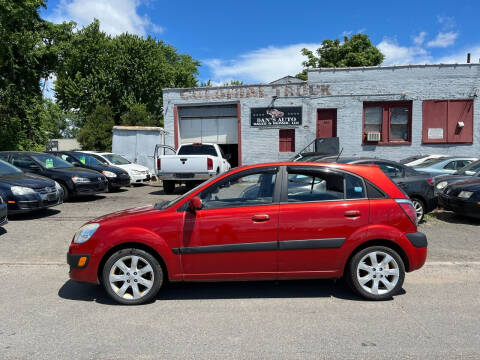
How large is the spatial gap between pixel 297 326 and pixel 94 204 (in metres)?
8.80

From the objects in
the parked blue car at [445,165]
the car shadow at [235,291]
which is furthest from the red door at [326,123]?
the car shadow at [235,291]

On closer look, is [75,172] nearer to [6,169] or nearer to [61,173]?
[61,173]

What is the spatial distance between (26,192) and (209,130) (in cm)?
1252

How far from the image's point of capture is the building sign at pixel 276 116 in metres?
18.4

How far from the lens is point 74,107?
35.1 m

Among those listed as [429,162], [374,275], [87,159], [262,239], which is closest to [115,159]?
[87,159]

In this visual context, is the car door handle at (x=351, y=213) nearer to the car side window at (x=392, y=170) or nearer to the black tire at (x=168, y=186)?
the car side window at (x=392, y=170)

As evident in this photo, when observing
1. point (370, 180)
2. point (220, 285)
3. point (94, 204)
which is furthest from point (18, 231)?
point (370, 180)

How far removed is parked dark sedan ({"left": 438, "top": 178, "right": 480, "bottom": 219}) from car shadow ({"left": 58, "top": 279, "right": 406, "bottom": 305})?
468 cm

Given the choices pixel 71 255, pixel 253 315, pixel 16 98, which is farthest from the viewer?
pixel 16 98

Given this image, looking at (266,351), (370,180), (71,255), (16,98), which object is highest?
(16,98)

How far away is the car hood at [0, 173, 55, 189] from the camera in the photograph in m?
8.41

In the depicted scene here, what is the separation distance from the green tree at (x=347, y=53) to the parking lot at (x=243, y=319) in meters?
33.6

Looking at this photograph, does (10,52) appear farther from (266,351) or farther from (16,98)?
(266,351)
